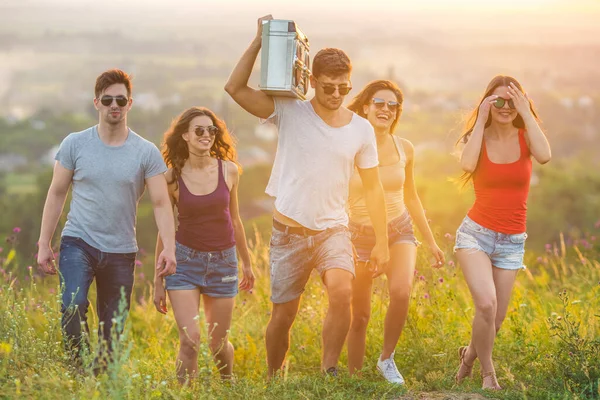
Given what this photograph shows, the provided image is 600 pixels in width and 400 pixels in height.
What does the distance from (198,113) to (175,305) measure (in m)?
1.41

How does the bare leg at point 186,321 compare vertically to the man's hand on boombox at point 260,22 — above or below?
below

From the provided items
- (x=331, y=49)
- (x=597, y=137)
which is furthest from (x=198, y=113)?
(x=597, y=137)

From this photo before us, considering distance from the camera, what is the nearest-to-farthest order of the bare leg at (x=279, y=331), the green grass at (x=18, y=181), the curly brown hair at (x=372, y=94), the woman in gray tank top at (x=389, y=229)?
the bare leg at (x=279, y=331)
the woman in gray tank top at (x=389, y=229)
the curly brown hair at (x=372, y=94)
the green grass at (x=18, y=181)

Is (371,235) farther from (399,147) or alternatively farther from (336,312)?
(336,312)

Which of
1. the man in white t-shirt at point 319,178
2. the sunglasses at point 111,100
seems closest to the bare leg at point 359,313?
the man in white t-shirt at point 319,178

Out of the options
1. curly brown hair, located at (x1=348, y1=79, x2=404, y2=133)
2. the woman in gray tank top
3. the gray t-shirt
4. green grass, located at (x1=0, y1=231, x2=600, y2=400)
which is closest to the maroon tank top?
the gray t-shirt

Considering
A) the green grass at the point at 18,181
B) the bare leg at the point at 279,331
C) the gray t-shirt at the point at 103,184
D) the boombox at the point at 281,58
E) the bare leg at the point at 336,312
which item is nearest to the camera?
the boombox at the point at 281,58

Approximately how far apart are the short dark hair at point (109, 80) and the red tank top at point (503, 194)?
101 inches

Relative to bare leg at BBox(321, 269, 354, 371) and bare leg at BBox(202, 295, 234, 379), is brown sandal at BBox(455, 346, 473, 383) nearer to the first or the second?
bare leg at BBox(321, 269, 354, 371)

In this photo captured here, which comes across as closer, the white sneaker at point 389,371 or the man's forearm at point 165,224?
the man's forearm at point 165,224

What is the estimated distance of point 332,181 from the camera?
17.7 feet

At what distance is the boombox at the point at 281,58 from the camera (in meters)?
5.17

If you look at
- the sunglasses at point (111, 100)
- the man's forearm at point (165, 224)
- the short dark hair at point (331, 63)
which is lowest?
the man's forearm at point (165, 224)

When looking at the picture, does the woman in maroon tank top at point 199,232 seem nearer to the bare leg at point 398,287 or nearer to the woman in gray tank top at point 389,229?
the woman in gray tank top at point 389,229
